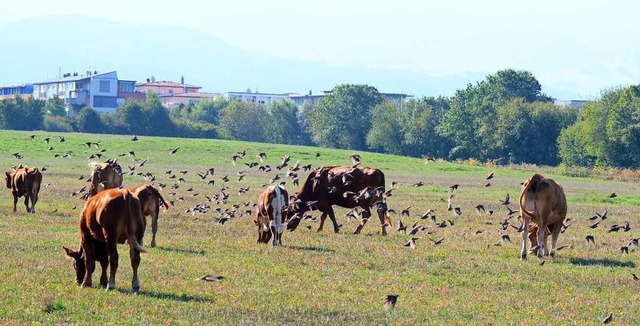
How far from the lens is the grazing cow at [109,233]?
18688mm

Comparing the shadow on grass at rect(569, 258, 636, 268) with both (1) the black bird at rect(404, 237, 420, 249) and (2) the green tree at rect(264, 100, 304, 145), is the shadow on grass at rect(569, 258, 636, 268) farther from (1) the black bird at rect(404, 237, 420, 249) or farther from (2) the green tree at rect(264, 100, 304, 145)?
(2) the green tree at rect(264, 100, 304, 145)

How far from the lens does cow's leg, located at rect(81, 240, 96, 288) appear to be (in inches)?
749

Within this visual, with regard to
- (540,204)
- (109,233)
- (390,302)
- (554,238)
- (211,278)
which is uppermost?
(540,204)

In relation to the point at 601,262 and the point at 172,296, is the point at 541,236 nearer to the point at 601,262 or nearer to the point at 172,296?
the point at 601,262

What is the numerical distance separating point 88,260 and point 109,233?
71cm

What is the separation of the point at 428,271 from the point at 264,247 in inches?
189

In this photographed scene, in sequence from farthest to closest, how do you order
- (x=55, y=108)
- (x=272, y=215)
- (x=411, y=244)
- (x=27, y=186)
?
(x=55, y=108)
(x=27, y=186)
(x=272, y=215)
(x=411, y=244)

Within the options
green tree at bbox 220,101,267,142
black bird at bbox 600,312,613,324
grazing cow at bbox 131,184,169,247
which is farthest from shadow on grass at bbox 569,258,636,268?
green tree at bbox 220,101,267,142

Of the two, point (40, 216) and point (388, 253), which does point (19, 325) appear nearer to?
point (388, 253)

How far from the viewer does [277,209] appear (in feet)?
91.1

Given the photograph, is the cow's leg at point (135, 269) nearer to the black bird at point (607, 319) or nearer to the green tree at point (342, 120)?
the black bird at point (607, 319)

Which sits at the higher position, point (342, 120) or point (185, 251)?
point (342, 120)

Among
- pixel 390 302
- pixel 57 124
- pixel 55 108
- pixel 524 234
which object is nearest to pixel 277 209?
pixel 524 234

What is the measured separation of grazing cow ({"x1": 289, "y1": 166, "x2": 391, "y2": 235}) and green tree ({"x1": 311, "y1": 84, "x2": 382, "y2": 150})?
12742 centimetres
